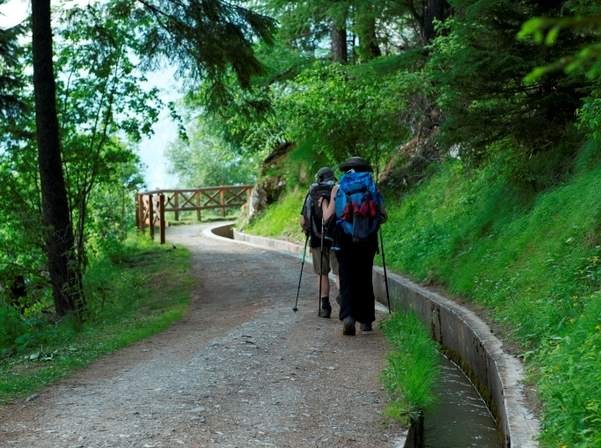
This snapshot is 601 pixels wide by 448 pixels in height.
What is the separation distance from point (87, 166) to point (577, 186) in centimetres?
798

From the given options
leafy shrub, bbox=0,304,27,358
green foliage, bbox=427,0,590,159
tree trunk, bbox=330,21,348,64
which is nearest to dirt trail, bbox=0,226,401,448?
leafy shrub, bbox=0,304,27,358

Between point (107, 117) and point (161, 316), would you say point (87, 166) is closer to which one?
point (107, 117)

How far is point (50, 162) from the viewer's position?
11.3 m

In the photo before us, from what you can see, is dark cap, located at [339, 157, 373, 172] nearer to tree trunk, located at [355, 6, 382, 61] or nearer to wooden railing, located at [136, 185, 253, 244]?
tree trunk, located at [355, 6, 382, 61]

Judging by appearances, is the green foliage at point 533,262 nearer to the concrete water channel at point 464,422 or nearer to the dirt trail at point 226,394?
the concrete water channel at point 464,422

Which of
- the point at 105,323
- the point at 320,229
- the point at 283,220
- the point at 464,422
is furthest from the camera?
the point at 283,220

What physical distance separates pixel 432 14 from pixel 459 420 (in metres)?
12.2

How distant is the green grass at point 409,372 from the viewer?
545 centimetres

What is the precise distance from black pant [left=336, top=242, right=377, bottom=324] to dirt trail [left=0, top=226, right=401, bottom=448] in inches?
11.5

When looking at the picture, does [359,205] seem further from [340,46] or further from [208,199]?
[208,199]

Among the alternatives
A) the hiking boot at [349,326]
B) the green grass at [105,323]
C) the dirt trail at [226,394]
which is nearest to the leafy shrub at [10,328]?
the green grass at [105,323]

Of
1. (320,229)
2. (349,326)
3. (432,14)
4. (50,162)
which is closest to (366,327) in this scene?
(349,326)

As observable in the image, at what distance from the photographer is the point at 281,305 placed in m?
11.0

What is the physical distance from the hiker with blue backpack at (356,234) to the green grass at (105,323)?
2406 mm
